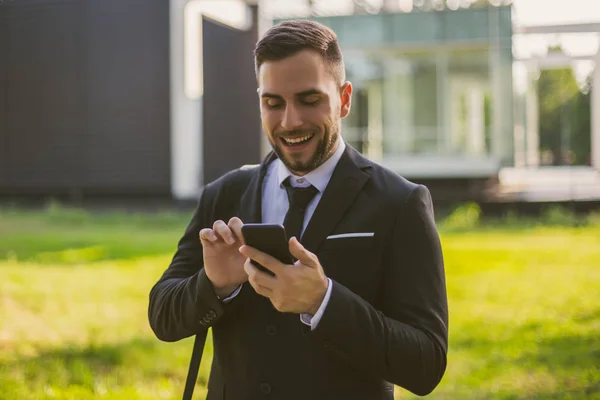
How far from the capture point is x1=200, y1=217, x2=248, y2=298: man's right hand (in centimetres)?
171

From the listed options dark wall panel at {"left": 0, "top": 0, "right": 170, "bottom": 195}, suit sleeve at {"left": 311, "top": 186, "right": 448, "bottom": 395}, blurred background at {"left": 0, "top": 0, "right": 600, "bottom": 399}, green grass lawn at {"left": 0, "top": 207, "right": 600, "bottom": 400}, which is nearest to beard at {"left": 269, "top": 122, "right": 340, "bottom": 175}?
suit sleeve at {"left": 311, "top": 186, "right": 448, "bottom": 395}

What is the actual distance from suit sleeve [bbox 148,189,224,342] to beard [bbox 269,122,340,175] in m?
0.28

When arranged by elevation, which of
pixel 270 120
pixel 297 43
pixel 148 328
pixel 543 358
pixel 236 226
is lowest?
pixel 543 358

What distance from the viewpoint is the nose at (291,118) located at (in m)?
1.79

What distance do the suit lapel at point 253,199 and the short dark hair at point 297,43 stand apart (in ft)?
0.92

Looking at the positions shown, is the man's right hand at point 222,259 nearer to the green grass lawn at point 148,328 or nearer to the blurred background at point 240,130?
the green grass lawn at point 148,328

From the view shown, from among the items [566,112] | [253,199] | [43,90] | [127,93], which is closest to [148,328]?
[253,199]

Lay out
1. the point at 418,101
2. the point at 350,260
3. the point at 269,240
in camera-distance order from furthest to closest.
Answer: the point at 418,101 < the point at 350,260 < the point at 269,240

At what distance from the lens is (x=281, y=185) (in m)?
1.96

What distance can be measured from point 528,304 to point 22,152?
1466 cm

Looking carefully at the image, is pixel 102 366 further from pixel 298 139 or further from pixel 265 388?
pixel 298 139

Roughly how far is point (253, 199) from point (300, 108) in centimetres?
28

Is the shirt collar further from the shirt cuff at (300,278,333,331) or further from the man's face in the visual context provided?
the shirt cuff at (300,278,333,331)

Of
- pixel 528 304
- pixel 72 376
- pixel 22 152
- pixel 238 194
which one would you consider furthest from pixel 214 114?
pixel 238 194
